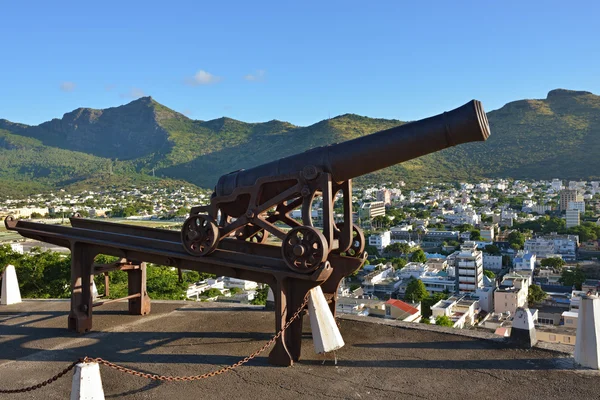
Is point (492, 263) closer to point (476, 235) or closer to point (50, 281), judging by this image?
point (476, 235)

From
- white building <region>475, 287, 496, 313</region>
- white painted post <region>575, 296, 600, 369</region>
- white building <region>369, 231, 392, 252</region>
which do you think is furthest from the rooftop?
white building <region>369, 231, 392, 252</region>

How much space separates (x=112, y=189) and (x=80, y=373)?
17763cm

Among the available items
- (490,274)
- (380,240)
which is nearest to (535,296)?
(490,274)

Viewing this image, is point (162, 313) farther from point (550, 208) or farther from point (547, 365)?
point (550, 208)

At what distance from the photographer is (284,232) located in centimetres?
634

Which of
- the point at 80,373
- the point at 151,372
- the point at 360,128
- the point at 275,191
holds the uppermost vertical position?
the point at 360,128

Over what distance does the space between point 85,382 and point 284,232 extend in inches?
113

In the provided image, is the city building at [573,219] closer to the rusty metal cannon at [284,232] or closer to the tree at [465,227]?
the tree at [465,227]

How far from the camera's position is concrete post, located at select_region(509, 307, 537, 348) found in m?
6.27

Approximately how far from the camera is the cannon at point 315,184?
5.55 metres

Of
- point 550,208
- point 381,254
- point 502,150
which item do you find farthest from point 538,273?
point 502,150

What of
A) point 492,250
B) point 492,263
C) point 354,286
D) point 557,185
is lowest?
point 354,286

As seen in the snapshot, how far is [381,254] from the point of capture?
83.0m

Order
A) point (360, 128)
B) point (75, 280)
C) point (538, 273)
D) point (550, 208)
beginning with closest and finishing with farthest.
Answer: point (75, 280), point (538, 273), point (550, 208), point (360, 128)
